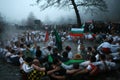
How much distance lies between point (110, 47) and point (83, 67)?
3106mm

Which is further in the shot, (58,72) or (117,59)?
(117,59)

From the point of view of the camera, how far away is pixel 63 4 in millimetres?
34906

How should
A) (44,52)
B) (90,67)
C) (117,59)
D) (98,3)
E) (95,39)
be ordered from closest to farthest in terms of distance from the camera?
(90,67) < (117,59) < (44,52) < (95,39) < (98,3)

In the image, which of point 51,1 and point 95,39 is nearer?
point 95,39

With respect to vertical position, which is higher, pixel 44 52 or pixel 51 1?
pixel 51 1

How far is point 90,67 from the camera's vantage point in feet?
35.8

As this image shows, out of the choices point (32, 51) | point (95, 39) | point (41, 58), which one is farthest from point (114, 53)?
point (95, 39)

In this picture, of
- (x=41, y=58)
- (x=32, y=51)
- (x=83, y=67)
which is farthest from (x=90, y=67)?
(x=32, y=51)

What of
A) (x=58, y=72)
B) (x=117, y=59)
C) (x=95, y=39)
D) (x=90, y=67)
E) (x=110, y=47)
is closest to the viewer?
(x=58, y=72)

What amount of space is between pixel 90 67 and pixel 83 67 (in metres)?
0.38

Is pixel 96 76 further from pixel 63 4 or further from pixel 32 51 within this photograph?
pixel 63 4

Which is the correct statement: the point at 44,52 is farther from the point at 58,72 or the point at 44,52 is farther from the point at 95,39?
the point at 95,39

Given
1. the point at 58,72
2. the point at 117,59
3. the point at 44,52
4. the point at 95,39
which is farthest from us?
the point at 95,39

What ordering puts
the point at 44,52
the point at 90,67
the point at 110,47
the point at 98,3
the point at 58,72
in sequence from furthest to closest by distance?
the point at 98,3 → the point at 44,52 → the point at 110,47 → the point at 90,67 → the point at 58,72
